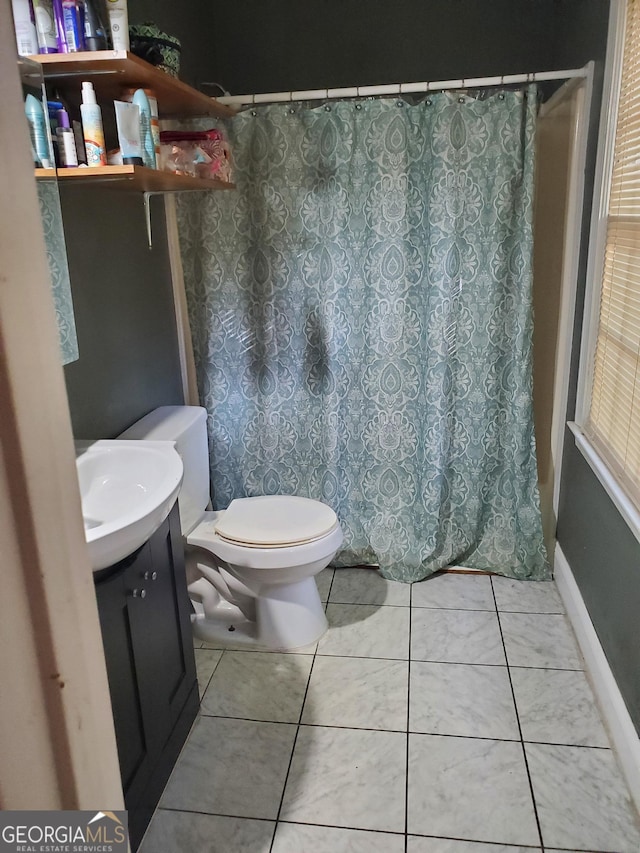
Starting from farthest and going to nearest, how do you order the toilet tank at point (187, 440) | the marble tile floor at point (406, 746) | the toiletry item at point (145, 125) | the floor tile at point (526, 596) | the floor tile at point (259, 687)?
the floor tile at point (526, 596) < the toilet tank at point (187, 440) < the floor tile at point (259, 687) < the toiletry item at point (145, 125) < the marble tile floor at point (406, 746)

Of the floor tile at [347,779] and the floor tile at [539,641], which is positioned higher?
the floor tile at [539,641]

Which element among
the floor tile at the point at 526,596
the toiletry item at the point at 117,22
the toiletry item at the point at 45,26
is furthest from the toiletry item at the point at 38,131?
the floor tile at the point at 526,596

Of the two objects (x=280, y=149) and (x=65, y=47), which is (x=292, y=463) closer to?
(x=280, y=149)

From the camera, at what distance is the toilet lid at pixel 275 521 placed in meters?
2.12

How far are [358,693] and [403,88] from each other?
1.95 metres

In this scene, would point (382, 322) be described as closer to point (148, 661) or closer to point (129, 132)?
point (129, 132)

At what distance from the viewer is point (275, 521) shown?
87.7 inches

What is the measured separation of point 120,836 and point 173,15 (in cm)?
253

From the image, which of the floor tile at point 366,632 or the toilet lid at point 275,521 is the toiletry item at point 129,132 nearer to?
the toilet lid at point 275,521

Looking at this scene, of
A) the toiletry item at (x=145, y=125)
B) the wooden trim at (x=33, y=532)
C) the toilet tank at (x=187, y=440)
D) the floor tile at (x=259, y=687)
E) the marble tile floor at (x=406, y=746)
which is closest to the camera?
the wooden trim at (x=33, y=532)

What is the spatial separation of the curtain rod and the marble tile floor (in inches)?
71.0

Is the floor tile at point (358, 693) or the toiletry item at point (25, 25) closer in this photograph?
the toiletry item at point (25, 25)

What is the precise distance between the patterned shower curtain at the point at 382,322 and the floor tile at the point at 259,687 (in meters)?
0.64

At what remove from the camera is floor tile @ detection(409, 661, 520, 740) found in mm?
1868
